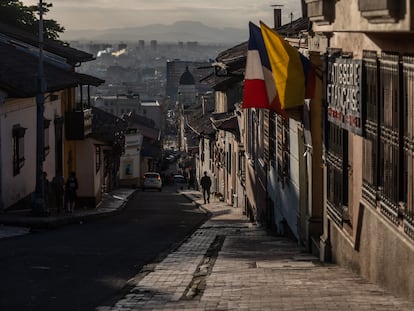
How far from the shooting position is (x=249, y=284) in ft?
39.2

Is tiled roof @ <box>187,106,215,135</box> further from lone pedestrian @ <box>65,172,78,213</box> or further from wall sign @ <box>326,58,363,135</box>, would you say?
wall sign @ <box>326,58,363,135</box>

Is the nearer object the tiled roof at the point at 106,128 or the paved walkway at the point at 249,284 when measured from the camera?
the paved walkway at the point at 249,284

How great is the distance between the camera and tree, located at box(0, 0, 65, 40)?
47969mm

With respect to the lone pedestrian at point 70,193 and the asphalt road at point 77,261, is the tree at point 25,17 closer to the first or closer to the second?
the lone pedestrian at point 70,193

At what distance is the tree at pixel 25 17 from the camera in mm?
47969

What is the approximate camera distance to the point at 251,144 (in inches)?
1310

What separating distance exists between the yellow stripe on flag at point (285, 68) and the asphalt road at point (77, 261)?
3385mm

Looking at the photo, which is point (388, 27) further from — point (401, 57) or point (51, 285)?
point (51, 285)

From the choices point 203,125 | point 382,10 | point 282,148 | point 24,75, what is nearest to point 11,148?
point 24,75

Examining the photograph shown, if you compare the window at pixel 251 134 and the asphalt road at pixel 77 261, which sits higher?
the window at pixel 251 134

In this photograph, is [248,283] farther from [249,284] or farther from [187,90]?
[187,90]

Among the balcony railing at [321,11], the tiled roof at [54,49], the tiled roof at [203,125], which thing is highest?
the tiled roof at [54,49]

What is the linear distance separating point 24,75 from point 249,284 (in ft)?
54.7

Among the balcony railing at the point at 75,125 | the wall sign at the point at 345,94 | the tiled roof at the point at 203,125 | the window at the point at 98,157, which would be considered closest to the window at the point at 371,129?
the wall sign at the point at 345,94
